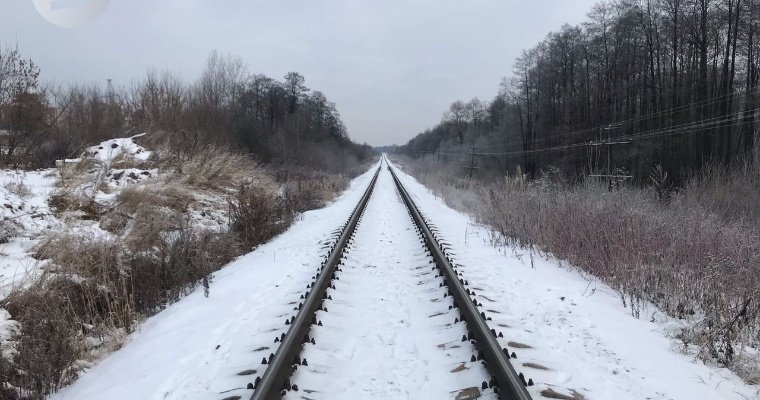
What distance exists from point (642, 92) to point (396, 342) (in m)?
48.7

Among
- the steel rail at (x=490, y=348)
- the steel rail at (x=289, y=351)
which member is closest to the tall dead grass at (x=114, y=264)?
the steel rail at (x=289, y=351)

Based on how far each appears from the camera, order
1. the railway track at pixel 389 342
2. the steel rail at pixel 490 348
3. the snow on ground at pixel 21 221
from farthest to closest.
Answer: the snow on ground at pixel 21 221 → the railway track at pixel 389 342 → the steel rail at pixel 490 348

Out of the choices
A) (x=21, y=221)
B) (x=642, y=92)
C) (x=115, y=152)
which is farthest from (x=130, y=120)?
(x=642, y=92)

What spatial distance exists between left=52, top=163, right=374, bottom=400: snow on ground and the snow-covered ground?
0.01 m

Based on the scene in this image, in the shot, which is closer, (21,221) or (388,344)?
(388,344)

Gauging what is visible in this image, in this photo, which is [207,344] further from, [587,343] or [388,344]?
[587,343]

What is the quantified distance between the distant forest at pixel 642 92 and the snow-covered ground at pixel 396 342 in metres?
15.7

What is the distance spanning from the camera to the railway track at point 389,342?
308cm

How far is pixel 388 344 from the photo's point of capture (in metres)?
3.87

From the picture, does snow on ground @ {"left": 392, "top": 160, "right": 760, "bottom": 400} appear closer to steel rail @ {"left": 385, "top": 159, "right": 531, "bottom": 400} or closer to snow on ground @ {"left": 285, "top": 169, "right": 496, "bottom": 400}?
steel rail @ {"left": 385, "top": 159, "right": 531, "bottom": 400}

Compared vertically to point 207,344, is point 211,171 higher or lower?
higher

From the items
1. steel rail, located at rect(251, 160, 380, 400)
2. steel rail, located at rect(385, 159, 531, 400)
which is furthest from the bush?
steel rail, located at rect(385, 159, 531, 400)

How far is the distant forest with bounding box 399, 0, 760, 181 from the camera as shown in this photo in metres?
31.4

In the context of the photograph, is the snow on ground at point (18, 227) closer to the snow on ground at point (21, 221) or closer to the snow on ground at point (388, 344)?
the snow on ground at point (21, 221)
